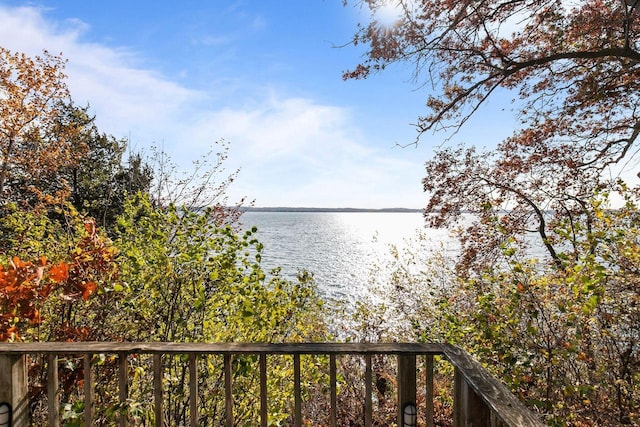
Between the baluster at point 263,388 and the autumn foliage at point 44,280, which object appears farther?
the autumn foliage at point 44,280

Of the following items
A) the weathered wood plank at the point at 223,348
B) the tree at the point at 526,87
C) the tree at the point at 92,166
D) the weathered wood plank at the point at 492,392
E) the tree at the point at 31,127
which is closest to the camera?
the weathered wood plank at the point at 492,392

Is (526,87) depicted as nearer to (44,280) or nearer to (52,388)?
(44,280)

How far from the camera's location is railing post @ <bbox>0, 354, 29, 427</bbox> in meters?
1.58

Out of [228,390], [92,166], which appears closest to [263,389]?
[228,390]

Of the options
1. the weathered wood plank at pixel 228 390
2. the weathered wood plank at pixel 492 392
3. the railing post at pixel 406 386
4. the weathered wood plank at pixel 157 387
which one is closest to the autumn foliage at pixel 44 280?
the weathered wood plank at pixel 157 387

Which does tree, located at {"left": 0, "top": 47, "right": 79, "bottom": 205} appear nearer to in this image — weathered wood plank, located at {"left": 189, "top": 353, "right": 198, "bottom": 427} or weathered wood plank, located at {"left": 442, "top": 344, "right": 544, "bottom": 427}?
weathered wood plank, located at {"left": 189, "top": 353, "right": 198, "bottom": 427}

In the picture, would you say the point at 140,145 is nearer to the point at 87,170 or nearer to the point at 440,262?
the point at 440,262

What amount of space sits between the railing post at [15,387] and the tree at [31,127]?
9745 mm

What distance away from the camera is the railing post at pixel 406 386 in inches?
60.5

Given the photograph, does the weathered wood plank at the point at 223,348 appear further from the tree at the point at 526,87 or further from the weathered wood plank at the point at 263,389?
the tree at the point at 526,87

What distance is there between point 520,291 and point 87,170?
16033 millimetres

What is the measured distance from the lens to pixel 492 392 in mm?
1139

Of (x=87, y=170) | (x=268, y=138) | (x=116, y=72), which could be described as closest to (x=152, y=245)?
(x=116, y=72)

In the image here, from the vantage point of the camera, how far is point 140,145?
6.98m
